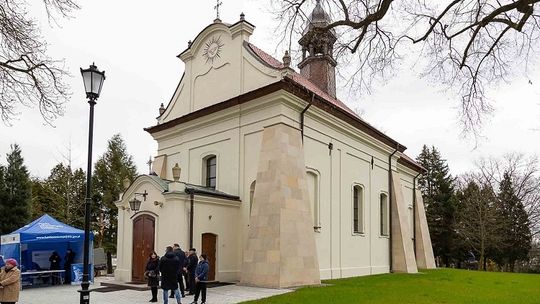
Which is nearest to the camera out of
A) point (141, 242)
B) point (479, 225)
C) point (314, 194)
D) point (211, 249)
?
point (211, 249)

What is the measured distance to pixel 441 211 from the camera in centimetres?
4734

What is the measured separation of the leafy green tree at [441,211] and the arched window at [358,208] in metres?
25.2

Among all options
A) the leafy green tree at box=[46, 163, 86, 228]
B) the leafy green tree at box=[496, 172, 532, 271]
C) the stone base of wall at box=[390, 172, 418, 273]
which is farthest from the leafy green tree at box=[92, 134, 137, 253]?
the leafy green tree at box=[496, 172, 532, 271]

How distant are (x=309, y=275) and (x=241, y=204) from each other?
4.04 meters

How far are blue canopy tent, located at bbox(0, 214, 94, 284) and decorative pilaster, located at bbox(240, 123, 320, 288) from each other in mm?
6392

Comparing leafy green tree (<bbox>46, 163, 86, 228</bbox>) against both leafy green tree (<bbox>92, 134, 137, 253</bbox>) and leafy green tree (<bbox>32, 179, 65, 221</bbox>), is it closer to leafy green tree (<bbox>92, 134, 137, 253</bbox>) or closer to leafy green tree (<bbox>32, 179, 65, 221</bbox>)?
leafy green tree (<bbox>32, 179, 65, 221</bbox>)

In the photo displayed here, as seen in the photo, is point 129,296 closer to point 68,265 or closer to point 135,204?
point 135,204

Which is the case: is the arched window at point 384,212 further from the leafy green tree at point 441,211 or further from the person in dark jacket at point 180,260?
the leafy green tree at point 441,211

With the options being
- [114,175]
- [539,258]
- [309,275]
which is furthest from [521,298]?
[539,258]

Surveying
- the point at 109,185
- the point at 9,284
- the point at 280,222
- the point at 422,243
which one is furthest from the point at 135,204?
the point at 109,185

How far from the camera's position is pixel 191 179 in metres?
22.0

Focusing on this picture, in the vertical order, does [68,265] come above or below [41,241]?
below

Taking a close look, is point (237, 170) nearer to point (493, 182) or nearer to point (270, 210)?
point (270, 210)

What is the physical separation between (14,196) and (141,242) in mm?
23798
